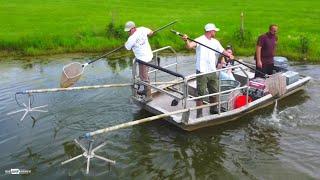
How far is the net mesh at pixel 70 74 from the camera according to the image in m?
13.1

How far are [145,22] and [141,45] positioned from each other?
15.4 m

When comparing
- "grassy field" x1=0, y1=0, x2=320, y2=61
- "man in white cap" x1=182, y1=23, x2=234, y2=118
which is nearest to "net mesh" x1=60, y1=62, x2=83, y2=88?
"man in white cap" x1=182, y1=23, x2=234, y2=118

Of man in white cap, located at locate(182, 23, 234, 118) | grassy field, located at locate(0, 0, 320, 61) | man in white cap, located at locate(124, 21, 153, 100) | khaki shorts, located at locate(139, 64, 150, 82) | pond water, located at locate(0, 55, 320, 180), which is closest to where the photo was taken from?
pond water, located at locate(0, 55, 320, 180)

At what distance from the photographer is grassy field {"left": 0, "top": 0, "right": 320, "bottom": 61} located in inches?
874

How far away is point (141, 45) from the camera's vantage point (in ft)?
42.5

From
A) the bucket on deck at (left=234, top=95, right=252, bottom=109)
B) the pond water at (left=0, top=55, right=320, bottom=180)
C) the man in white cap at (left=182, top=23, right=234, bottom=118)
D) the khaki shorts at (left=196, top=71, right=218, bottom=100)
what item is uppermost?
the man in white cap at (left=182, top=23, right=234, bottom=118)

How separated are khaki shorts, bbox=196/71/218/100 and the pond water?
1046 mm

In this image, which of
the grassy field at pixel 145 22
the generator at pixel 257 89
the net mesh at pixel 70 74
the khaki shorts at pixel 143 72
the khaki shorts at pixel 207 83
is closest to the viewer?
the khaki shorts at pixel 207 83

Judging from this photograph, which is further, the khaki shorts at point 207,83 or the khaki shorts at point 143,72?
the khaki shorts at point 143,72

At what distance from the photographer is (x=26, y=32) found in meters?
25.0

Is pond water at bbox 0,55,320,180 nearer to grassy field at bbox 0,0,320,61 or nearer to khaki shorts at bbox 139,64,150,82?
khaki shorts at bbox 139,64,150,82

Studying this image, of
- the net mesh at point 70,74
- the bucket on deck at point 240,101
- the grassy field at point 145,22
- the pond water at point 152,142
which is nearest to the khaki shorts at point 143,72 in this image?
the pond water at point 152,142

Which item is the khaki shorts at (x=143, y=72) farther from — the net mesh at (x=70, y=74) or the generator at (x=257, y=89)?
the generator at (x=257, y=89)

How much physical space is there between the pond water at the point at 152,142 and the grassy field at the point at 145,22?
6.51 m
